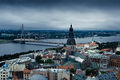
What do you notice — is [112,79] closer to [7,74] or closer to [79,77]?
[79,77]

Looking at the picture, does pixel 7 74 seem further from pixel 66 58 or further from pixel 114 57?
pixel 114 57

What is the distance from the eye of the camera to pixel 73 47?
25.0m

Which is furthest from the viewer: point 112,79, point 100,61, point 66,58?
point 100,61

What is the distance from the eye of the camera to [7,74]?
19.4 metres

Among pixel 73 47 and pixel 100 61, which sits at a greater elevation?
pixel 73 47

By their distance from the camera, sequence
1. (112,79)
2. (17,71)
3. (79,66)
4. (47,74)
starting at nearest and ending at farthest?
1. (112,79)
2. (47,74)
3. (17,71)
4. (79,66)

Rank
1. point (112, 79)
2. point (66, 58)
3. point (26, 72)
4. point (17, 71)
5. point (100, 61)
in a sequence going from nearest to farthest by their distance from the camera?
point (112, 79) < point (26, 72) < point (17, 71) < point (66, 58) < point (100, 61)

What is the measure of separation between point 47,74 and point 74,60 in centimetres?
751

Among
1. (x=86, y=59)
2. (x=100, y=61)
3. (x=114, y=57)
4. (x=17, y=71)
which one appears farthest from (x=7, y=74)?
(x=114, y=57)

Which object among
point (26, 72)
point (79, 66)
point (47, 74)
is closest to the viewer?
point (47, 74)

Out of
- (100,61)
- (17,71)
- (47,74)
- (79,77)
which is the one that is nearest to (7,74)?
→ (17,71)

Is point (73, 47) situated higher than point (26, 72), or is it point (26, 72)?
point (73, 47)

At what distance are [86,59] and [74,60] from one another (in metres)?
1.74

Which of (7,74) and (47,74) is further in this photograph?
(7,74)
